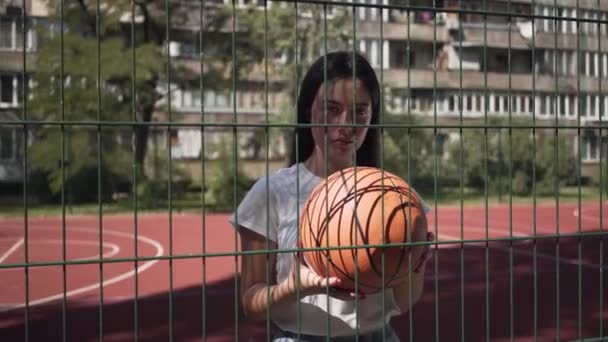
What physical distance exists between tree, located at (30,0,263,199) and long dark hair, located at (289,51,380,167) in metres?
16.2

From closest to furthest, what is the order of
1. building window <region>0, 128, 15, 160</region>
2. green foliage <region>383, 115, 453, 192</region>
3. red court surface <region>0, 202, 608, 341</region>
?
red court surface <region>0, 202, 608, 341</region>
green foliage <region>383, 115, 453, 192</region>
building window <region>0, 128, 15, 160</region>

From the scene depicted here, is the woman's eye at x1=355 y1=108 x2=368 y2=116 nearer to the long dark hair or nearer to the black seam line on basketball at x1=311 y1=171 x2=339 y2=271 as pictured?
the long dark hair

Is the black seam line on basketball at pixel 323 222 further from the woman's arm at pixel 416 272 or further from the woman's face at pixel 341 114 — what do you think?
the woman's arm at pixel 416 272

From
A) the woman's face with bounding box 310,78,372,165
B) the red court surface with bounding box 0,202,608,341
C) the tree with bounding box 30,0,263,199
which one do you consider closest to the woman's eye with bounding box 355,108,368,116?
the woman's face with bounding box 310,78,372,165

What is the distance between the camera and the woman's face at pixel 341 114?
6.68ft

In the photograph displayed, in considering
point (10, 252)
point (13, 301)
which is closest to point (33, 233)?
point (10, 252)

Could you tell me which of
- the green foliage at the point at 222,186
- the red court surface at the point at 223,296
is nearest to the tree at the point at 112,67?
the green foliage at the point at 222,186

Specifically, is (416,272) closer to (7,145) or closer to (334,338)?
Result: (334,338)

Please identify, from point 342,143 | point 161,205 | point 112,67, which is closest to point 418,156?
point 161,205

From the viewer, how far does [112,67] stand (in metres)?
19.5

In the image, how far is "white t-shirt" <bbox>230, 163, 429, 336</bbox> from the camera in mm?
1990

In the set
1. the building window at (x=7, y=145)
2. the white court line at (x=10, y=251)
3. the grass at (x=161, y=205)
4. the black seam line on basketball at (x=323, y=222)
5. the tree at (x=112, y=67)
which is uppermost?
the tree at (x=112, y=67)

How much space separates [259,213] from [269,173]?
5.0 inches

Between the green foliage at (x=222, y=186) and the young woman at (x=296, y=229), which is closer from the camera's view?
the young woman at (x=296, y=229)
